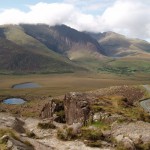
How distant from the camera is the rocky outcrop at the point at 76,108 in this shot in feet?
172

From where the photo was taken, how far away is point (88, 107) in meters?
52.6

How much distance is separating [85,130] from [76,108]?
15559 millimetres

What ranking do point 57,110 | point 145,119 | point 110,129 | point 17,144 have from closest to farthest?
point 17,144, point 110,129, point 145,119, point 57,110

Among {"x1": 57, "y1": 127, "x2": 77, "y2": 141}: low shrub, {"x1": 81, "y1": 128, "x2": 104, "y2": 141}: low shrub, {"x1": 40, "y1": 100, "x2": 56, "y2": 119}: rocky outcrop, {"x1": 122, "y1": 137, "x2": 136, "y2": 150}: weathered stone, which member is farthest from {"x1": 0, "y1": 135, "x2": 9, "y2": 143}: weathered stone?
{"x1": 40, "y1": 100, "x2": 56, "y2": 119}: rocky outcrop

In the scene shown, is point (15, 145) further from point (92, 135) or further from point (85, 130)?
point (85, 130)

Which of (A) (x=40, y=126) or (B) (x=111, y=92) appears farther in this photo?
(B) (x=111, y=92)

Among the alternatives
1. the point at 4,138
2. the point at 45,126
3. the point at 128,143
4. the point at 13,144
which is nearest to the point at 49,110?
the point at 45,126

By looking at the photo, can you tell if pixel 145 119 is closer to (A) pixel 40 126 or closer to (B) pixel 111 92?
(A) pixel 40 126

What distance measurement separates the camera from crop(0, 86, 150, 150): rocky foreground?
35250mm

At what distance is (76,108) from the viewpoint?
55.2 metres

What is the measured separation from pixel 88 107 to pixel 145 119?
850 centimetres

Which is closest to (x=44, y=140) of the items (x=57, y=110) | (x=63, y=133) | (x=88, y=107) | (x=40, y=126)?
(x=63, y=133)

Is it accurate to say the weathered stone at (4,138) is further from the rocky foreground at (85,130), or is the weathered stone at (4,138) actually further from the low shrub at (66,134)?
the low shrub at (66,134)

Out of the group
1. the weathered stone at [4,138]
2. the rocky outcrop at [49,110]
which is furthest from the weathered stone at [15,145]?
the rocky outcrop at [49,110]
